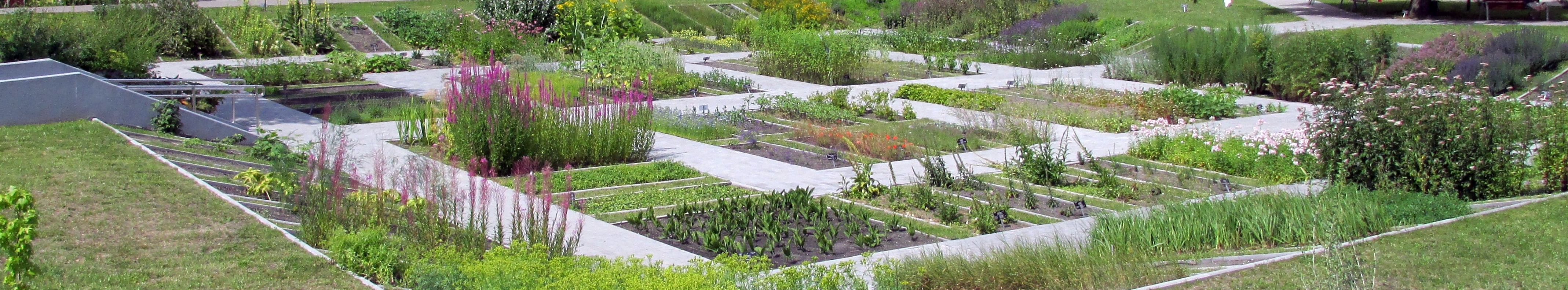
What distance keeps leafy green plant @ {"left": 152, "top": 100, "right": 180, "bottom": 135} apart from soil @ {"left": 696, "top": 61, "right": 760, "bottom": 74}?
10.9 m

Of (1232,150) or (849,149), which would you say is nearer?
(1232,150)

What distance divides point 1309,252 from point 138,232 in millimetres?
7258

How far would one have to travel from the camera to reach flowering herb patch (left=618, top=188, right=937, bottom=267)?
28.4 ft

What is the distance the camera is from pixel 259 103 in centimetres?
1681

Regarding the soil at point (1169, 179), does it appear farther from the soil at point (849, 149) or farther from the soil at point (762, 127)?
the soil at point (762, 127)

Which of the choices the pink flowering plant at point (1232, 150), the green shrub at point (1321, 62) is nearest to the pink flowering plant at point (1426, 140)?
the pink flowering plant at point (1232, 150)

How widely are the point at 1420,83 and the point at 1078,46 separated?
1425 centimetres

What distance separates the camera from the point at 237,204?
9.18 metres

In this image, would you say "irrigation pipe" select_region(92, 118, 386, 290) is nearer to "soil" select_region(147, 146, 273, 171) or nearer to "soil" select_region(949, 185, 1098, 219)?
"soil" select_region(147, 146, 273, 171)

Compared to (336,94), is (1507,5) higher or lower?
higher

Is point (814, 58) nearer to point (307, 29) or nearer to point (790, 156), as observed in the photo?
point (790, 156)

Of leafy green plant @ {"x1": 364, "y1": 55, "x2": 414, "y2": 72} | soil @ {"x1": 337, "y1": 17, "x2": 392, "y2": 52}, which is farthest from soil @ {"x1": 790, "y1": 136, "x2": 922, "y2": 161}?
soil @ {"x1": 337, "y1": 17, "x2": 392, "y2": 52}

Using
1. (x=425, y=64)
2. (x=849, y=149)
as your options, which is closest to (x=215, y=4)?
(x=425, y=64)

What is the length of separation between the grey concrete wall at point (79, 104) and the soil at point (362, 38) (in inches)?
472
